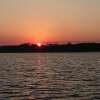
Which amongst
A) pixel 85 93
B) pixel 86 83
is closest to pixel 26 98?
pixel 85 93

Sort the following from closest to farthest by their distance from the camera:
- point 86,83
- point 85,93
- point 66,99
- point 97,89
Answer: point 66,99 < point 85,93 < point 97,89 < point 86,83

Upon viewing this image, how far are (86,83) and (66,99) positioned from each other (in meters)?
10.8

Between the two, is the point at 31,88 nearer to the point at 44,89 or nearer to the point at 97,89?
the point at 44,89

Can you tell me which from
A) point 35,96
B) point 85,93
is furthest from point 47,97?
point 85,93

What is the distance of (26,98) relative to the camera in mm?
32438

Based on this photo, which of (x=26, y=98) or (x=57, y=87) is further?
(x=57, y=87)

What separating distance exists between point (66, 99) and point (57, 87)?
724 cm

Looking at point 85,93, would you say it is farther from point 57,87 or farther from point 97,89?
point 57,87

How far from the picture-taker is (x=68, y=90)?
36.7 meters

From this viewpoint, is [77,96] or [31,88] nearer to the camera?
[77,96]

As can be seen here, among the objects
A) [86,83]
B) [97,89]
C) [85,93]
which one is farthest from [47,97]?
[86,83]

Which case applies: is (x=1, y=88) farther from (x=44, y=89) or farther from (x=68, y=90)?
(x=68, y=90)

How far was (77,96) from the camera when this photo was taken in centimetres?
3309

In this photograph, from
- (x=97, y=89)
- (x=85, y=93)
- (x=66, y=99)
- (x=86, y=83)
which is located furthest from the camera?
(x=86, y=83)
